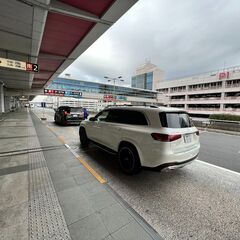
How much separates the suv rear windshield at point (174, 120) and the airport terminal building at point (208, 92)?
132ft

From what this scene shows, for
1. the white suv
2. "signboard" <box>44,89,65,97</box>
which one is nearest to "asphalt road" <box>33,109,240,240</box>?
the white suv

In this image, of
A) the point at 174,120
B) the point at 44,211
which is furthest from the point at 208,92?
the point at 44,211

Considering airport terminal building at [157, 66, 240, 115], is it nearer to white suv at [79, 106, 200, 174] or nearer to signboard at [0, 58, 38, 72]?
white suv at [79, 106, 200, 174]

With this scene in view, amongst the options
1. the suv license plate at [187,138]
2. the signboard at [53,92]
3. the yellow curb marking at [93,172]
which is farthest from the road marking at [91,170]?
the signboard at [53,92]

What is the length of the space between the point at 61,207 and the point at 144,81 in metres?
73.3

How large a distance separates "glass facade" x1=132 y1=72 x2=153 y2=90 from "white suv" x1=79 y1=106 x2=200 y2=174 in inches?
2617

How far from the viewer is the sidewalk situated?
6.25 feet

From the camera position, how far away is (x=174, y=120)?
3215 mm

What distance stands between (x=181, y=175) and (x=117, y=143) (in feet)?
6.34

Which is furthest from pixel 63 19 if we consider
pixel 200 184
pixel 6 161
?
pixel 200 184

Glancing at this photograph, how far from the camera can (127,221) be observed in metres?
2.12

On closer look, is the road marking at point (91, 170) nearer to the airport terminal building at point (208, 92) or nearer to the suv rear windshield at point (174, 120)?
the suv rear windshield at point (174, 120)

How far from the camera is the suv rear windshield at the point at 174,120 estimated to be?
10.1ft

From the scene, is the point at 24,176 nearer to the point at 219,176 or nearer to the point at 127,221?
the point at 127,221
